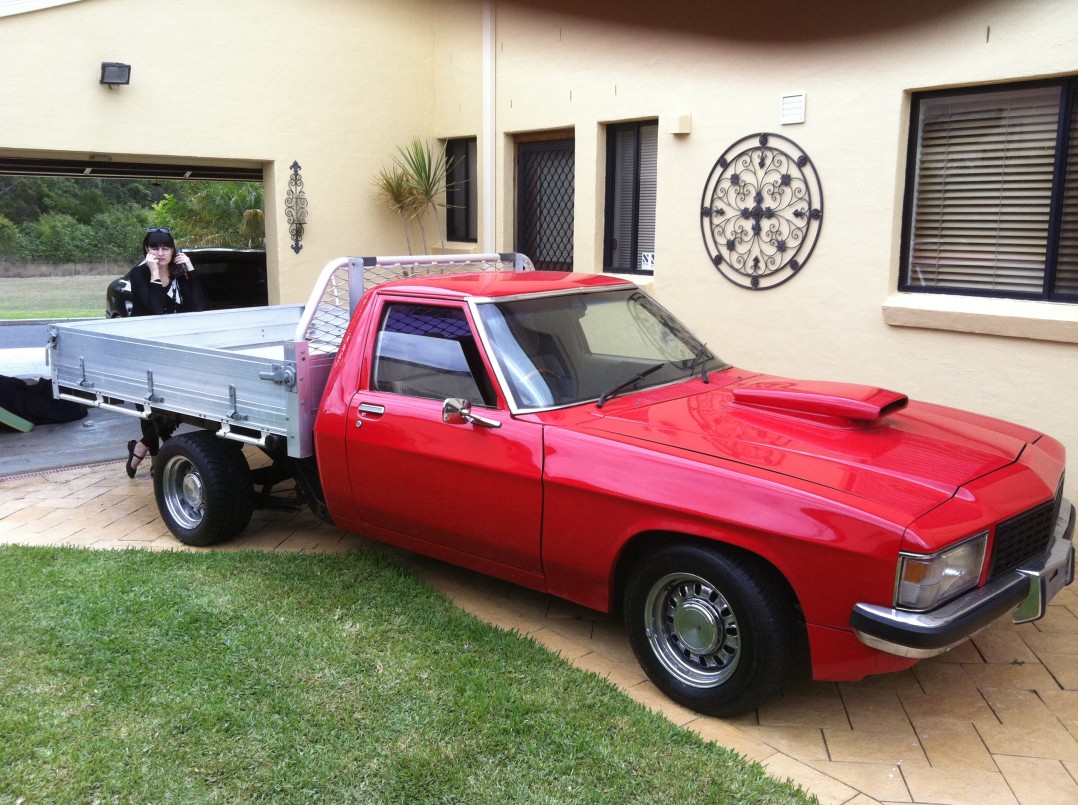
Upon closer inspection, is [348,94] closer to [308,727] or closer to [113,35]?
[113,35]

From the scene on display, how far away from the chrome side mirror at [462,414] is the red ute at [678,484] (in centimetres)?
3

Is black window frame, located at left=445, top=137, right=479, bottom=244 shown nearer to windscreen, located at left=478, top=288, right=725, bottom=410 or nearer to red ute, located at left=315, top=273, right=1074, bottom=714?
windscreen, located at left=478, top=288, right=725, bottom=410

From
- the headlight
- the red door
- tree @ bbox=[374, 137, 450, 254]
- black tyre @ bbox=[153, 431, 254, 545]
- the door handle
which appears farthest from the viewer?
tree @ bbox=[374, 137, 450, 254]

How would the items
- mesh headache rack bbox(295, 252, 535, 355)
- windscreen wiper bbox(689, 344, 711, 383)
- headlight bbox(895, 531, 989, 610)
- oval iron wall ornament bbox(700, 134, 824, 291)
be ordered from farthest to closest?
oval iron wall ornament bbox(700, 134, 824, 291)
mesh headache rack bbox(295, 252, 535, 355)
windscreen wiper bbox(689, 344, 711, 383)
headlight bbox(895, 531, 989, 610)

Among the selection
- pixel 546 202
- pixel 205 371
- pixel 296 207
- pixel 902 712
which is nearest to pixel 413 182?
pixel 296 207

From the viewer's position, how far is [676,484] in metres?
3.76

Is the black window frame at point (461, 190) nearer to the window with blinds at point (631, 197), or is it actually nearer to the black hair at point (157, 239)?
the window with blinds at point (631, 197)

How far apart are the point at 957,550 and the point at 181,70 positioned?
27.8 feet

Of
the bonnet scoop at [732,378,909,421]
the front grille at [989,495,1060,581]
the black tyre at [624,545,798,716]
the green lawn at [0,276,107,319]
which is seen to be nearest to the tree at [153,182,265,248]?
the green lawn at [0,276,107,319]

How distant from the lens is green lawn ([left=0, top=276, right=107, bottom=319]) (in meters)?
26.0

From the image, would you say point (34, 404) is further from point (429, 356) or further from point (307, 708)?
point (307, 708)

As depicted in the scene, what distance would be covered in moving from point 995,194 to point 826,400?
3106 millimetres

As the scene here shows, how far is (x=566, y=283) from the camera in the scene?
17.0 feet

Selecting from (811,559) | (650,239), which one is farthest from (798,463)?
(650,239)
